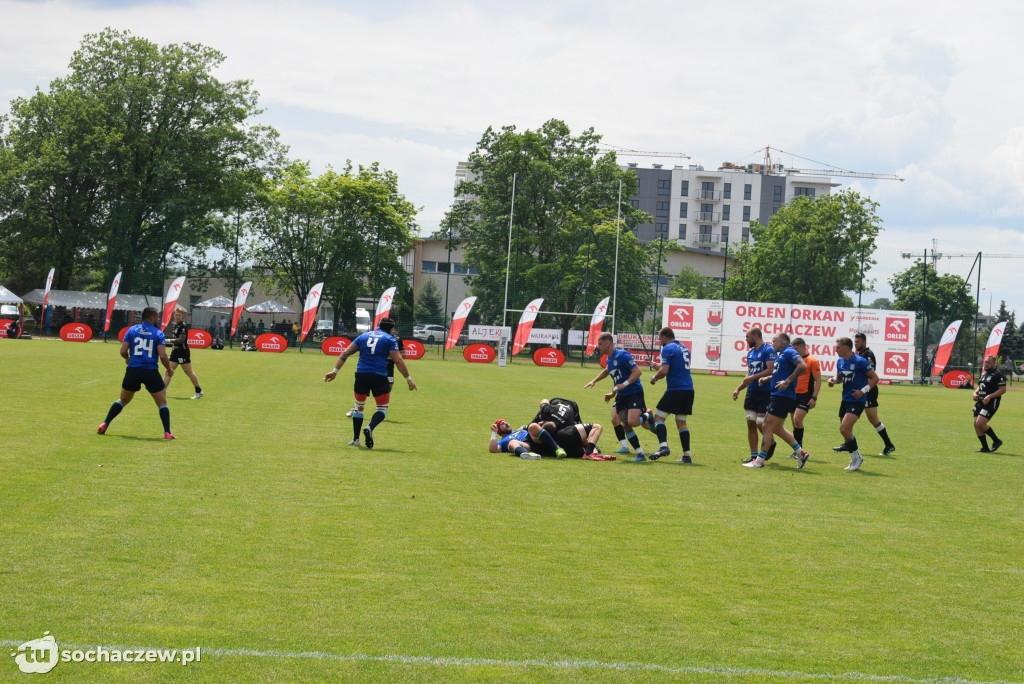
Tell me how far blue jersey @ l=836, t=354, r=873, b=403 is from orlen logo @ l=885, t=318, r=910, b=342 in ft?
115

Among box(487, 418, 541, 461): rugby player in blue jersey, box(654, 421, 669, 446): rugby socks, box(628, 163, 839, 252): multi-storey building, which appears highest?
box(628, 163, 839, 252): multi-storey building

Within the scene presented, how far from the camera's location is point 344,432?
14719mm

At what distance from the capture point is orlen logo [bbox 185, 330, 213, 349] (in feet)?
159

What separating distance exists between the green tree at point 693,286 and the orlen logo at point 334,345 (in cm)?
2756

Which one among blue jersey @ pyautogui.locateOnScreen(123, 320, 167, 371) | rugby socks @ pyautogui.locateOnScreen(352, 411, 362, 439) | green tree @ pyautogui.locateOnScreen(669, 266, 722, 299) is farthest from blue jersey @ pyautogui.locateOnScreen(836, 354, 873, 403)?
green tree @ pyautogui.locateOnScreen(669, 266, 722, 299)

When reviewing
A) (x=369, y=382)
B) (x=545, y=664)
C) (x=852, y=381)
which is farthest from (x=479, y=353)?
(x=545, y=664)

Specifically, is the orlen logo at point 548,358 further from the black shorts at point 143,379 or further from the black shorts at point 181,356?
the black shorts at point 143,379

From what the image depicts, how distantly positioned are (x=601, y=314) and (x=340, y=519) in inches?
1625

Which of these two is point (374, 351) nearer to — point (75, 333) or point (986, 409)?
point (986, 409)

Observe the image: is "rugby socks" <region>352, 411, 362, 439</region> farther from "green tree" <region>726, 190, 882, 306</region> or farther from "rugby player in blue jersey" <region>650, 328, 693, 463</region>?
"green tree" <region>726, 190, 882, 306</region>

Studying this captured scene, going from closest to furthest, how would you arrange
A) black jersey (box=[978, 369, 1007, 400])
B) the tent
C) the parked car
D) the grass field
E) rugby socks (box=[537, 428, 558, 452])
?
the grass field, rugby socks (box=[537, 428, 558, 452]), black jersey (box=[978, 369, 1007, 400]), the parked car, the tent

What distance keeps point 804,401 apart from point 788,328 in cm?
3382

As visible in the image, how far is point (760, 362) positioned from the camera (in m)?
14.0

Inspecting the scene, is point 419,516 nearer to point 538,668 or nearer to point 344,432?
point 538,668
